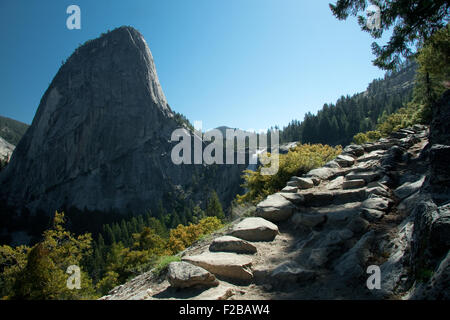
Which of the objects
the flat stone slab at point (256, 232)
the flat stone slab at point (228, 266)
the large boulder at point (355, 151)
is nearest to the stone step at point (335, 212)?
the flat stone slab at point (256, 232)

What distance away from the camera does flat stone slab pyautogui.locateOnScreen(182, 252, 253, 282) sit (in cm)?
312

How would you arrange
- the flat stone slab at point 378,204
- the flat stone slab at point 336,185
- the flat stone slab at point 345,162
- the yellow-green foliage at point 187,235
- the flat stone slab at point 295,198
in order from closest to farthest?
the flat stone slab at point 378,204 → the flat stone slab at point 295,198 → the flat stone slab at point 336,185 → the flat stone slab at point 345,162 → the yellow-green foliage at point 187,235

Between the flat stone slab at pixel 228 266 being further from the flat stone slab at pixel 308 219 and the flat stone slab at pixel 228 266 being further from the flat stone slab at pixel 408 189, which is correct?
the flat stone slab at pixel 408 189

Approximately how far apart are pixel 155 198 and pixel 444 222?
9429 cm

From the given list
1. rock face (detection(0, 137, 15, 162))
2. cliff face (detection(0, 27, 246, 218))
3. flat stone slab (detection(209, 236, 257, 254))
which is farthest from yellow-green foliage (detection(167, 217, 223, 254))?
rock face (detection(0, 137, 15, 162))

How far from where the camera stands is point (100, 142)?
8831 centimetres

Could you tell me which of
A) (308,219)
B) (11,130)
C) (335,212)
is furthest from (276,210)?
(11,130)

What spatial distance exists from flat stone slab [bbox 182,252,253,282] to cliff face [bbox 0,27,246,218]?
87.4 meters

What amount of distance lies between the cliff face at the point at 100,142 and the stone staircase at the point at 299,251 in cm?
8600

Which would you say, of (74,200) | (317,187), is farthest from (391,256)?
(74,200)

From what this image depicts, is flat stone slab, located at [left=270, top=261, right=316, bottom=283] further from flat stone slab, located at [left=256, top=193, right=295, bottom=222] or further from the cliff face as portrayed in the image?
the cliff face

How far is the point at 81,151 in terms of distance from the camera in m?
87.1

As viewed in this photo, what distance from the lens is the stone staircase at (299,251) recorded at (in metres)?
2.74
